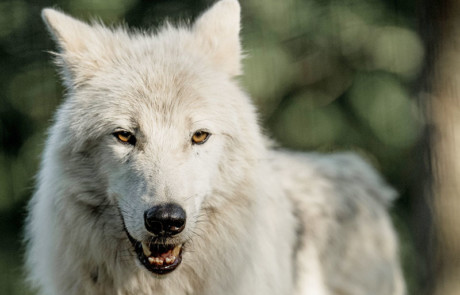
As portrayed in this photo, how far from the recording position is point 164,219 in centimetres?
321

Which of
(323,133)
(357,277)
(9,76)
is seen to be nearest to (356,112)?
(323,133)

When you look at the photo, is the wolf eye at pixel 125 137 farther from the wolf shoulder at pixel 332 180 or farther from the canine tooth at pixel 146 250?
the wolf shoulder at pixel 332 180

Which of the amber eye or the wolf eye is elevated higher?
the wolf eye

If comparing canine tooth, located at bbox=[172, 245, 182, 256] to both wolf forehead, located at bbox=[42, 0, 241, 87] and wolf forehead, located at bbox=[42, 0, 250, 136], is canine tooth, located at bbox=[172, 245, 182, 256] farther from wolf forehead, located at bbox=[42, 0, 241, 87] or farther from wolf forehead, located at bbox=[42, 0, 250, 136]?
wolf forehead, located at bbox=[42, 0, 241, 87]

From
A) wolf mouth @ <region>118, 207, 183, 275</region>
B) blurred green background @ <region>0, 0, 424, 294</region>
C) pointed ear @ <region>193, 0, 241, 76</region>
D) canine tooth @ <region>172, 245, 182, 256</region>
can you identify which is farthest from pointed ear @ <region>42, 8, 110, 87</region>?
blurred green background @ <region>0, 0, 424, 294</region>

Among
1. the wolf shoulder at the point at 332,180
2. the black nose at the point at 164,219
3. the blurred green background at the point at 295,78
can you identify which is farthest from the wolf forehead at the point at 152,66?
the blurred green background at the point at 295,78

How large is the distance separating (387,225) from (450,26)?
1.68 m

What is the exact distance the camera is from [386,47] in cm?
1138

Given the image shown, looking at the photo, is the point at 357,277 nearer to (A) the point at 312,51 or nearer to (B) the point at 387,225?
(B) the point at 387,225

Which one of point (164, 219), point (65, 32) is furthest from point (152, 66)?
point (164, 219)

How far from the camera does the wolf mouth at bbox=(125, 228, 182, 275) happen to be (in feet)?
11.4

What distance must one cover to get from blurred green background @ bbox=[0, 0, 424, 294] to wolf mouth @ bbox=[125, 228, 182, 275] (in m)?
6.78

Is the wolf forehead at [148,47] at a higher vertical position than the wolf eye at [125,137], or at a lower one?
higher

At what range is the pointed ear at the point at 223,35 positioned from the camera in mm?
4156
